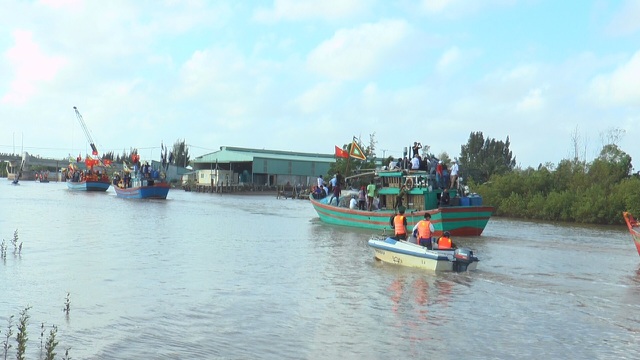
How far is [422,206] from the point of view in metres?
31.5

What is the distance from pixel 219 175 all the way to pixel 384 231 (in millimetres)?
72491

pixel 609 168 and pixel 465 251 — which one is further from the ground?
pixel 609 168

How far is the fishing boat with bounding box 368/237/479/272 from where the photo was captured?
64.4 ft

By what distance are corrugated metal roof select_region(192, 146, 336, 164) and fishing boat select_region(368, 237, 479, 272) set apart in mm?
77453

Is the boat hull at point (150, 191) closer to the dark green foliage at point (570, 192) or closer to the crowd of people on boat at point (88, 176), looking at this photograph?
the crowd of people on boat at point (88, 176)

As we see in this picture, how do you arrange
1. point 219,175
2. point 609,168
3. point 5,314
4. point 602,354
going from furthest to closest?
point 219,175, point 609,168, point 5,314, point 602,354

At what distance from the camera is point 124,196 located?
70438 mm

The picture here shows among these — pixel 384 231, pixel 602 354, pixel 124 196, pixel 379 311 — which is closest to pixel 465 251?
pixel 379 311

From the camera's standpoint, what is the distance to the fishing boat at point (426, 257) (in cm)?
1964

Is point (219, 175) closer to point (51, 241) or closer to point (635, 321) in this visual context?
point (51, 241)

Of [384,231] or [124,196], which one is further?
[124,196]

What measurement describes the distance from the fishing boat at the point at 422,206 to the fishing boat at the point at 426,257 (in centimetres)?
898

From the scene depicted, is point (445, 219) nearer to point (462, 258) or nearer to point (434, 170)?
point (434, 170)

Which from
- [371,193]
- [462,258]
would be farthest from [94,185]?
[462,258]
